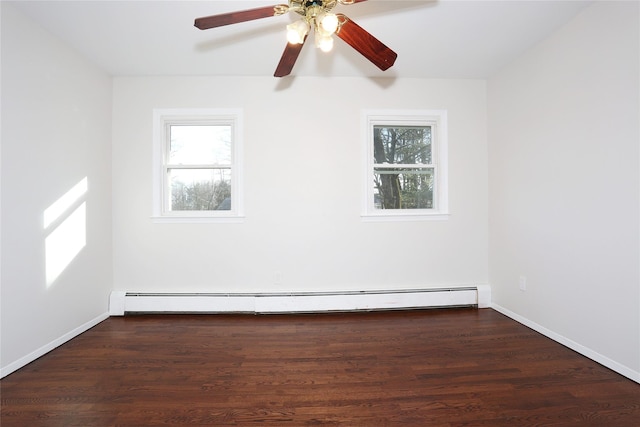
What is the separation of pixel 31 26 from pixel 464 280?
178 inches

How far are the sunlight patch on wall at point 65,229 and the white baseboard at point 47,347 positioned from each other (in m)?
0.49

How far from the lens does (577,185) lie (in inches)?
80.4

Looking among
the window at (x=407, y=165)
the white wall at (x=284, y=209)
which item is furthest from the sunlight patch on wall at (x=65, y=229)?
the window at (x=407, y=165)

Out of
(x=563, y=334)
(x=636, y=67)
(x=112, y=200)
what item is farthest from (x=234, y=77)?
(x=563, y=334)

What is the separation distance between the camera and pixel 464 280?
9.79 feet

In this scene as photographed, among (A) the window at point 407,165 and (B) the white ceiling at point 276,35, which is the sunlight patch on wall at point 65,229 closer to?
(B) the white ceiling at point 276,35

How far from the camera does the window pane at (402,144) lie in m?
3.04

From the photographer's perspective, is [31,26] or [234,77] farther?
[234,77]

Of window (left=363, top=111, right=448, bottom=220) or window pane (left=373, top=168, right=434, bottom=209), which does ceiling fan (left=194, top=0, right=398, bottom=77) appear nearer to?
window (left=363, top=111, right=448, bottom=220)

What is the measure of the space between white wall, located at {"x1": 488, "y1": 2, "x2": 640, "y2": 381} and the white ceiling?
1.01 ft

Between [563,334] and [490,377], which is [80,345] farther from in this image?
[563,334]

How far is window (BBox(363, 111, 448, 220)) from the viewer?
297 cm

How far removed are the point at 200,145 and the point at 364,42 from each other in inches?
83.2

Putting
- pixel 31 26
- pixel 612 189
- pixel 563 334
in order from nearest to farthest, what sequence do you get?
pixel 612 189 → pixel 31 26 → pixel 563 334
